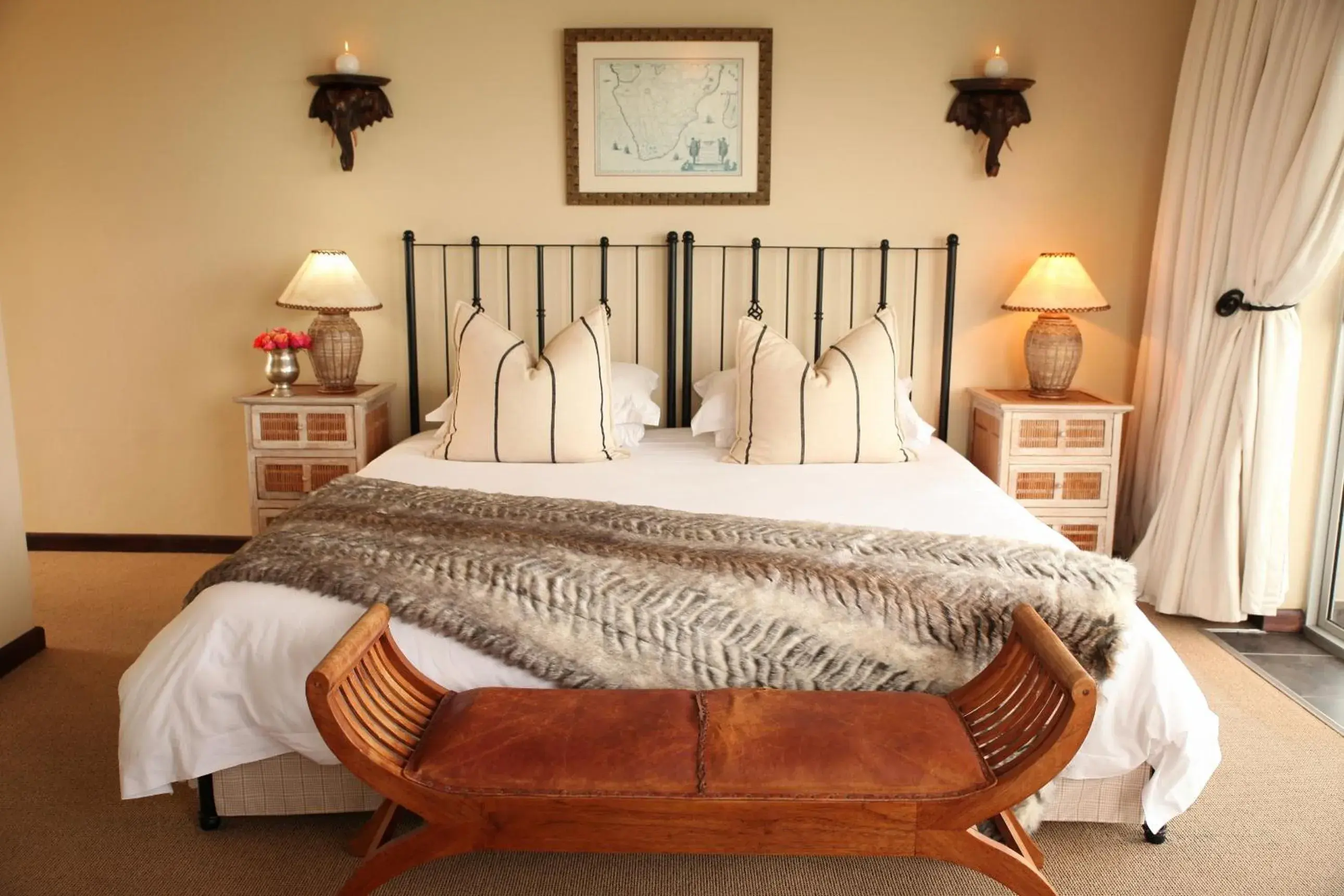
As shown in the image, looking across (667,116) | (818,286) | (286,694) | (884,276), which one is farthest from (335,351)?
(884,276)

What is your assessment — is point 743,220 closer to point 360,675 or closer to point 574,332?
point 574,332

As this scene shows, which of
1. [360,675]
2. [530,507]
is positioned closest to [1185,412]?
[530,507]

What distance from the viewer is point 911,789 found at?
182cm

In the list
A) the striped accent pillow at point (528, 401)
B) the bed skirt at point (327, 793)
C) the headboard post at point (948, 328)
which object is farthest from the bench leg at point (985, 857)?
the headboard post at point (948, 328)

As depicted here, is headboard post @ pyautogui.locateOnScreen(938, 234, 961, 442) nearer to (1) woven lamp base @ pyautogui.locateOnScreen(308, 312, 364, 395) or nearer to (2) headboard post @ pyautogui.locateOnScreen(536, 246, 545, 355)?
(2) headboard post @ pyautogui.locateOnScreen(536, 246, 545, 355)

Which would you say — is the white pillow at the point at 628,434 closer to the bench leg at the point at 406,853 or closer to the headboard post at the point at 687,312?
the headboard post at the point at 687,312

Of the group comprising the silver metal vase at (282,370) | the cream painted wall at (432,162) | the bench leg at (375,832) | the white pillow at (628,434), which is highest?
the cream painted wall at (432,162)

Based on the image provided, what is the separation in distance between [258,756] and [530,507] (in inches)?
32.8

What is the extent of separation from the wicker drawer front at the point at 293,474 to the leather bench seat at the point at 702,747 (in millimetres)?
1885

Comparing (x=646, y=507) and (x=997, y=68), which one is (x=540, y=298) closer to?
(x=646, y=507)

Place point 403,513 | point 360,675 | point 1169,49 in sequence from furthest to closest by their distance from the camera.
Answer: point 1169,49
point 403,513
point 360,675

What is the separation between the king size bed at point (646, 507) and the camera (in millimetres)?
2121

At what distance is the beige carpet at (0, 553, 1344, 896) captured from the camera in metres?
2.13

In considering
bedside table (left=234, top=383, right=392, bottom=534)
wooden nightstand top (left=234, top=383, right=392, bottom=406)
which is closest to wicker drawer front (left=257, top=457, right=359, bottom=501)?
bedside table (left=234, top=383, right=392, bottom=534)
